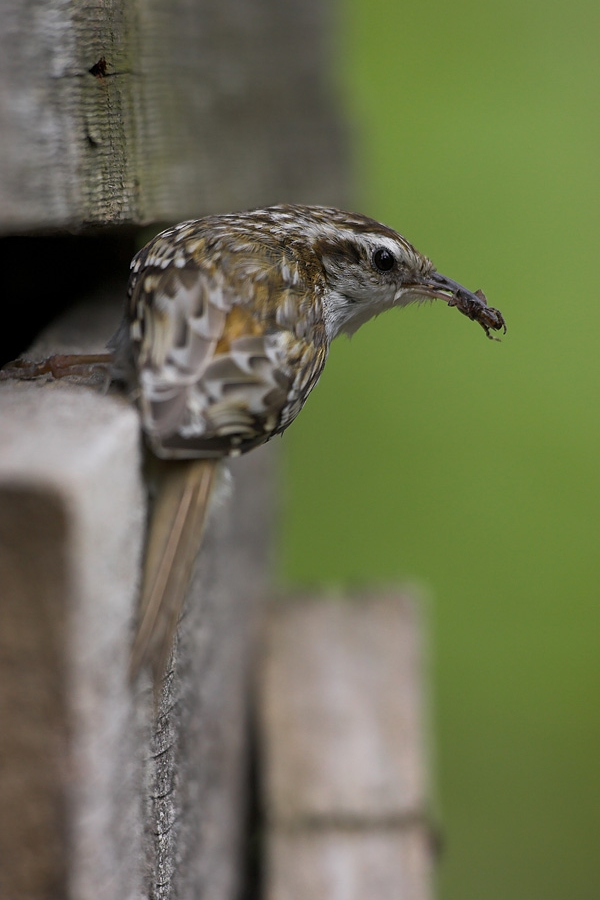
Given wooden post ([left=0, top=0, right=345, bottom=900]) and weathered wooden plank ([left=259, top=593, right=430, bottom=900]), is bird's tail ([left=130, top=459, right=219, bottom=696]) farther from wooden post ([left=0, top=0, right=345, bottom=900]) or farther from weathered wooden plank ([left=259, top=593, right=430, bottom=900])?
weathered wooden plank ([left=259, top=593, right=430, bottom=900])

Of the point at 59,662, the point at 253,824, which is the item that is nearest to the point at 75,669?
the point at 59,662

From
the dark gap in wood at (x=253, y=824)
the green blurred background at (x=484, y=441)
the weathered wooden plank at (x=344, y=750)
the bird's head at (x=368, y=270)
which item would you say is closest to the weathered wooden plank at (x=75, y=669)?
the bird's head at (x=368, y=270)

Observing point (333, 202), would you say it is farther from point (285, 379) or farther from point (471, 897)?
point (471, 897)

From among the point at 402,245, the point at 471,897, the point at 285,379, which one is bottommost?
the point at 471,897

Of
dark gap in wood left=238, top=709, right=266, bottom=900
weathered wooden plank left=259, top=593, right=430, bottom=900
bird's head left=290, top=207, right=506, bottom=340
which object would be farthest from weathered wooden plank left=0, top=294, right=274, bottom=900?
dark gap in wood left=238, top=709, right=266, bottom=900

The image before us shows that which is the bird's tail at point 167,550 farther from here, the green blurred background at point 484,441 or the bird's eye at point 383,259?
the green blurred background at point 484,441

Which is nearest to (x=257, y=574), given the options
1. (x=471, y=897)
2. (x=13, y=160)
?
(x=13, y=160)
